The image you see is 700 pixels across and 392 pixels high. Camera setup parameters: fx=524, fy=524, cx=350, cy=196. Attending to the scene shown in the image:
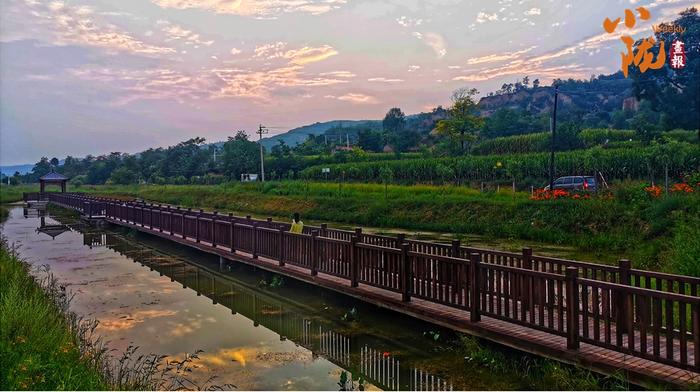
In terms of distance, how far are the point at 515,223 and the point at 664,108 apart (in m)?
12.2

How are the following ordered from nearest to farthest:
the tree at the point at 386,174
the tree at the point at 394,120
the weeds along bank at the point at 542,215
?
the weeds along bank at the point at 542,215
the tree at the point at 386,174
the tree at the point at 394,120

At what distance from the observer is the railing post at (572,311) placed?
5719 mm

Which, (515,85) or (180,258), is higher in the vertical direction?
(515,85)

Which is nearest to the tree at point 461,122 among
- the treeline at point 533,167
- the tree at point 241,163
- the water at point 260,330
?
the treeline at point 533,167

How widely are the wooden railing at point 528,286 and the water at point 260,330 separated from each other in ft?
2.13

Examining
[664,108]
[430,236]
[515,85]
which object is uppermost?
[515,85]

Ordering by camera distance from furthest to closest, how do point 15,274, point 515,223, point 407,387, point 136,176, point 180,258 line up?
point 136,176 → point 515,223 → point 180,258 → point 15,274 → point 407,387

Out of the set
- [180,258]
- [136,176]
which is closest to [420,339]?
[180,258]

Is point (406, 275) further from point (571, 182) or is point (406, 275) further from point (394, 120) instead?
point (394, 120)

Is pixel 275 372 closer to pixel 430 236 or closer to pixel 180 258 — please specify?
pixel 180 258

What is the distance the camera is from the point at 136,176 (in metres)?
81.5

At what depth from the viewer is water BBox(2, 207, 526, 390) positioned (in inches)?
255

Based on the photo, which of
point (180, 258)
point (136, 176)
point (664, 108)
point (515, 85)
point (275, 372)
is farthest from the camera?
point (515, 85)

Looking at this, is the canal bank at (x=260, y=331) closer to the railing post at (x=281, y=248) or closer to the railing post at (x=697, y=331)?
the railing post at (x=281, y=248)
